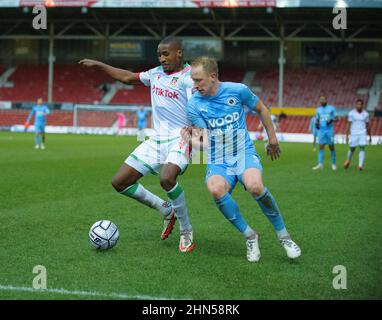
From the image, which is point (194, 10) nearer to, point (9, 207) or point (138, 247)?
point (9, 207)

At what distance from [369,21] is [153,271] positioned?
118ft

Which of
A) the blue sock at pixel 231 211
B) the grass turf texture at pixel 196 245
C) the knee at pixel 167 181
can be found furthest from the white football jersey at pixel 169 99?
the grass turf texture at pixel 196 245

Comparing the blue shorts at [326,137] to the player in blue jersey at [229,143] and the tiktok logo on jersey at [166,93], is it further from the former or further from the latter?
the player in blue jersey at [229,143]

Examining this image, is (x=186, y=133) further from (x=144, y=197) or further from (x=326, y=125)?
(x=326, y=125)

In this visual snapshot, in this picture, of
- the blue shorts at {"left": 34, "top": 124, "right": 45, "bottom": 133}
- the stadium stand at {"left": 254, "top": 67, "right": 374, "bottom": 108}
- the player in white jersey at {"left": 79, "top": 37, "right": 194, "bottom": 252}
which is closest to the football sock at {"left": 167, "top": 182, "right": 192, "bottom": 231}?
the player in white jersey at {"left": 79, "top": 37, "right": 194, "bottom": 252}

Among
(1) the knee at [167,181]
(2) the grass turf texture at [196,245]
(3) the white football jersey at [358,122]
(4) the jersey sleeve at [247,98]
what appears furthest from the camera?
(3) the white football jersey at [358,122]

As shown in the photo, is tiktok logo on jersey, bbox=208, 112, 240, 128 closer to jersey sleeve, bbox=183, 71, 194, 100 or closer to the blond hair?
the blond hair

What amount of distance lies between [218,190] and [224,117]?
747mm

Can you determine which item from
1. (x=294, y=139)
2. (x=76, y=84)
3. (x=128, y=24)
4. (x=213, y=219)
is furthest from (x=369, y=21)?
(x=213, y=219)

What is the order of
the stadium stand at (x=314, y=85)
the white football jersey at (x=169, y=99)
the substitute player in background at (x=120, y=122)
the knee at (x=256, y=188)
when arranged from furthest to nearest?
1. the stadium stand at (x=314, y=85)
2. the substitute player in background at (x=120, y=122)
3. the white football jersey at (x=169, y=99)
4. the knee at (x=256, y=188)

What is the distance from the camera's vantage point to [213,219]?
8930 mm

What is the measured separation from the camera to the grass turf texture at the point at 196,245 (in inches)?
205

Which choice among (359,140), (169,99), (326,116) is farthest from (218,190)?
(359,140)

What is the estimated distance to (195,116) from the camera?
645 centimetres
